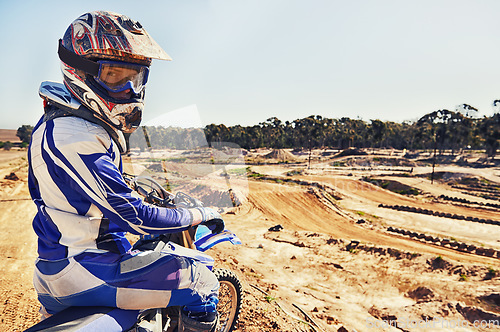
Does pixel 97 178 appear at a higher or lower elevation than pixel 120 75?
lower

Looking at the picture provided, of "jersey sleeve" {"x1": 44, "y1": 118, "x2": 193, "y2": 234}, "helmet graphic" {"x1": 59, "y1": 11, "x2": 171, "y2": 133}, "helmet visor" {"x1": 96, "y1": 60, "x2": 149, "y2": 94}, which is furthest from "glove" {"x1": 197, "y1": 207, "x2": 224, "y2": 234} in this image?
"helmet visor" {"x1": 96, "y1": 60, "x2": 149, "y2": 94}

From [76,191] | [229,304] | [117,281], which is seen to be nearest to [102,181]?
[76,191]

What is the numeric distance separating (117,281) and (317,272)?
1005cm

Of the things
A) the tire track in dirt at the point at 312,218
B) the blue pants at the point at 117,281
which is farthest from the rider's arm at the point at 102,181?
the tire track in dirt at the point at 312,218

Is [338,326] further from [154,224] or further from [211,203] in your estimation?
[211,203]

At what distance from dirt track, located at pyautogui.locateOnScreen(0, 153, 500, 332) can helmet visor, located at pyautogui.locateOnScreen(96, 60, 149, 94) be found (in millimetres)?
3732

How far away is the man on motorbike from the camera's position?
1759 mm

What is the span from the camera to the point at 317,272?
10.7 meters

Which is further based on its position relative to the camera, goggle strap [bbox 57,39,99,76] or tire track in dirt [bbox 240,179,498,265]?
tire track in dirt [bbox 240,179,498,265]

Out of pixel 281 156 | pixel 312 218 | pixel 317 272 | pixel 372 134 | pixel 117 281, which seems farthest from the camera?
pixel 372 134

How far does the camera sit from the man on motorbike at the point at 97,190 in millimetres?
1759

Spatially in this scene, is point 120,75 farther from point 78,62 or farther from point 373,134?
point 373,134

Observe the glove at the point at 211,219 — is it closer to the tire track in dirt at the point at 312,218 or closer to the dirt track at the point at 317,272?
the dirt track at the point at 317,272

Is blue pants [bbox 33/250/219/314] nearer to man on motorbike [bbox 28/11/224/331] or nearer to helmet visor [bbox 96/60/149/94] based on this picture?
man on motorbike [bbox 28/11/224/331]
